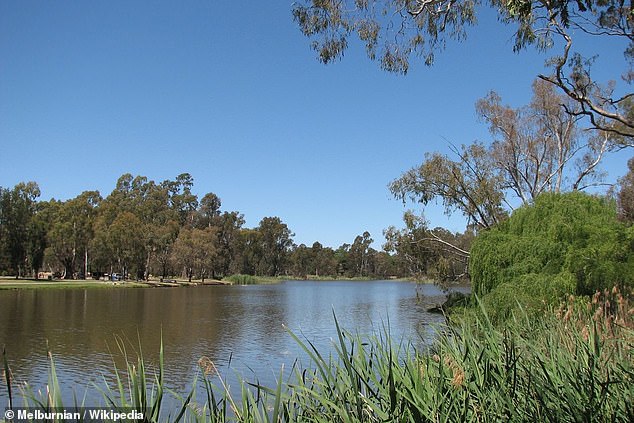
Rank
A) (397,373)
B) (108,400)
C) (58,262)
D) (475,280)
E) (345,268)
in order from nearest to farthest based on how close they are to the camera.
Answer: (108,400), (397,373), (475,280), (58,262), (345,268)

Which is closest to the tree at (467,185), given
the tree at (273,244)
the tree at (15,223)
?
the tree at (15,223)

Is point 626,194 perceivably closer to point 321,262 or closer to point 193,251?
point 193,251

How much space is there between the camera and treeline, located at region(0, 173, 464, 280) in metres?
47.0

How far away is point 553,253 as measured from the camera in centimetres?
1212

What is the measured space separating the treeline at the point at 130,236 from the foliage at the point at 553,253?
821 cm

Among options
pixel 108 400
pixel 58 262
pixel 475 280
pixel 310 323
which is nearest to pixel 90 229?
pixel 58 262

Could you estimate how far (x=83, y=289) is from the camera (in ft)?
128

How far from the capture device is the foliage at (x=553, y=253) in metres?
11.1

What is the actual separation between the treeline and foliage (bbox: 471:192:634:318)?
26.9 ft

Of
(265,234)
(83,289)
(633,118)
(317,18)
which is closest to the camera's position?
(317,18)

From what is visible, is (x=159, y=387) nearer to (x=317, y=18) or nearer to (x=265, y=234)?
(x=317, y=18)

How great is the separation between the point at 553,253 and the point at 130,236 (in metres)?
44.7

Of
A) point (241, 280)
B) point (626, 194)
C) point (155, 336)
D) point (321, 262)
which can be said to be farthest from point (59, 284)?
point (321, 262)

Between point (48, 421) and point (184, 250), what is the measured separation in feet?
184
